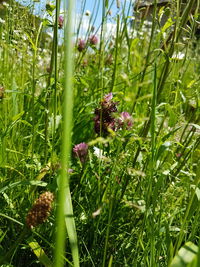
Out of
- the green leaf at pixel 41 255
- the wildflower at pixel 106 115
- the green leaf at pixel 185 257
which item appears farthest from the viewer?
the wildflower at pixel 106 115

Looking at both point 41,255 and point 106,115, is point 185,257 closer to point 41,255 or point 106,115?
point 41,255

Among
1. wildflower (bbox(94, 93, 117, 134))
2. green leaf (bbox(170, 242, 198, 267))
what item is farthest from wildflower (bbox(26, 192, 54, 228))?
wildflower (bbox(94, 93, 117, 134))

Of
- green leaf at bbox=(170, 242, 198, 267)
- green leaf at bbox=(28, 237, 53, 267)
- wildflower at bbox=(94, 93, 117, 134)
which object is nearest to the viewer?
green leaf at bbox=(170, 242, 198, 267)

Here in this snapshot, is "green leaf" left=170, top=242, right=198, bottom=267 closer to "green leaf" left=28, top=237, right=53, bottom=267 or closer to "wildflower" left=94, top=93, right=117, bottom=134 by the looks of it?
"green leaf" left=28, top=237, right=53, bottom=267

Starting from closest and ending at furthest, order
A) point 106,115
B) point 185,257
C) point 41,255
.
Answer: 1. point 185,257
2. point 41,255
3. point 106,115

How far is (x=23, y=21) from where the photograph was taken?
1066 millimetres

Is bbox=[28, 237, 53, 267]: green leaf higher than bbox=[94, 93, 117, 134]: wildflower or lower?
lower

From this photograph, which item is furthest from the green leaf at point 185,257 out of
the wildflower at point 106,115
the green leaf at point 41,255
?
the wildflower at point 106,115

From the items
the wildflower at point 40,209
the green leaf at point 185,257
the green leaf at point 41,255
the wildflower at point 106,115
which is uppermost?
the wildflower at point 106,115

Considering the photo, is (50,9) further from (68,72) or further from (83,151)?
(68,72)

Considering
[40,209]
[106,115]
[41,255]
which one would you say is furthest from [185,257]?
[106,115]

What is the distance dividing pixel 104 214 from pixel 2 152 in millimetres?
341

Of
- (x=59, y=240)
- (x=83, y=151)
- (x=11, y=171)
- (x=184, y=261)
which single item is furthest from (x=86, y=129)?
(x=59, y=240)

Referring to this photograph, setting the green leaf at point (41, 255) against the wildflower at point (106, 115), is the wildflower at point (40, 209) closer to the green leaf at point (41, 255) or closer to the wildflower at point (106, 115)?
the green leaf at point (41, 255)
